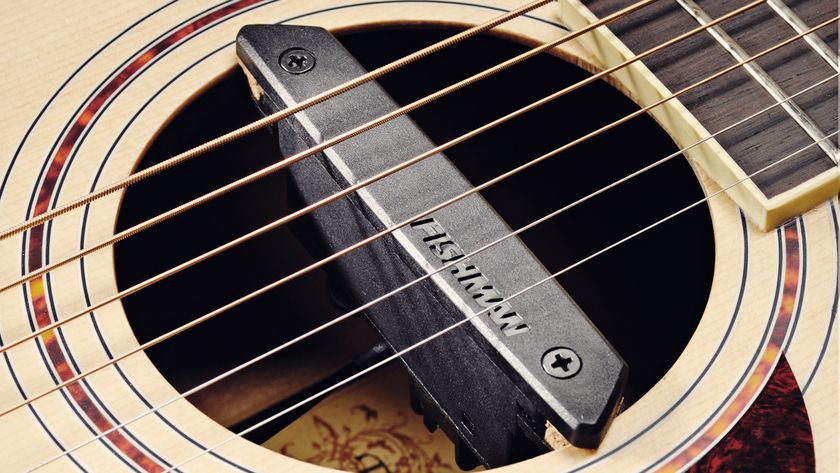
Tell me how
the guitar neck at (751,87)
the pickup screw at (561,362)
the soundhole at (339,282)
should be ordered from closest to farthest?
the pickup screw at (561,362) < the guitar neck at (751,87) < the soundhole at (339,282)

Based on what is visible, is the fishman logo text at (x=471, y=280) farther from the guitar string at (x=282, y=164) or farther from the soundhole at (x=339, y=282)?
the soundhole at (x=339, y=282)

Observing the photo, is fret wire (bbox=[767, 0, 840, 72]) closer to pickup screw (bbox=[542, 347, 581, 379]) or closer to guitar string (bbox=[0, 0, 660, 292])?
guitar string (bbox=[0, 0, 660, 292])

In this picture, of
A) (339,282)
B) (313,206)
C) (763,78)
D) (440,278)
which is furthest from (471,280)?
(763,78)

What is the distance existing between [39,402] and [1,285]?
129 mm

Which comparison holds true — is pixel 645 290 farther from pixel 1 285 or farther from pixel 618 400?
pixel 1 285

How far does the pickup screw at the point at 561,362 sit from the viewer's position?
3.21ft

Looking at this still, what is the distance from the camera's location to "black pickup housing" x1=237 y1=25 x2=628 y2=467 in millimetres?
988

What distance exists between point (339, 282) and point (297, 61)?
0.78ft

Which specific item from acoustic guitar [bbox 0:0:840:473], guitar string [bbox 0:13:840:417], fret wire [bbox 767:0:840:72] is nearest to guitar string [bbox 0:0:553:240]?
acoustic guitar [bbox 0:0:840:473]

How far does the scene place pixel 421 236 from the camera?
41.7 inches

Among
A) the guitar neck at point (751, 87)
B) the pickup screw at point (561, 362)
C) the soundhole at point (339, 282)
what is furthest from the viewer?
the soundhole at point (339, 282)

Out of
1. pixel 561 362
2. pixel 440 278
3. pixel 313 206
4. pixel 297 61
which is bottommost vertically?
pixel 561 362

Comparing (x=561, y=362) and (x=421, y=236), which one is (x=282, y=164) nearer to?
(x=421, y=236)

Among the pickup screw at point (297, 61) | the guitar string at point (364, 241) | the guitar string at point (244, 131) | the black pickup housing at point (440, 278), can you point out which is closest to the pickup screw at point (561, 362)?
the black pickup housing at point (440, 278)
